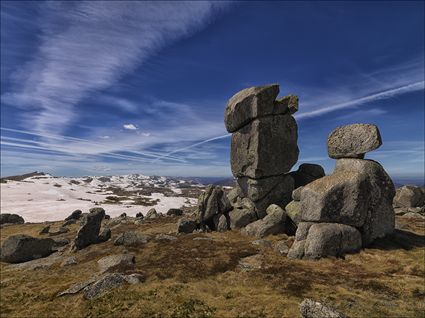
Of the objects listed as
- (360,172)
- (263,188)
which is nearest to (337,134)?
(360,172)

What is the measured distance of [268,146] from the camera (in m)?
48.2

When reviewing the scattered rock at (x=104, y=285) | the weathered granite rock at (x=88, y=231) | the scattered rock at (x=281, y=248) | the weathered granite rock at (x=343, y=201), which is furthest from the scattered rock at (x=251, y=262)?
the weathered granite rock at (x=88, y=231)

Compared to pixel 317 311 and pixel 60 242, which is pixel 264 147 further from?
pixel 60 242

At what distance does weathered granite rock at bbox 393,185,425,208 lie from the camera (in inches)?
2581

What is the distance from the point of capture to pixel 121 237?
148 feet

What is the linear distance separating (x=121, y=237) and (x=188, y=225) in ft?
38.0

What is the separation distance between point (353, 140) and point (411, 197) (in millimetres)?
39605

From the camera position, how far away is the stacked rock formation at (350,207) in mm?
32781

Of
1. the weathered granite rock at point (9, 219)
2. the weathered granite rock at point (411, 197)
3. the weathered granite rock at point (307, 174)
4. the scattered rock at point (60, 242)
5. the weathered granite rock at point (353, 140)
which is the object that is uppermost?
the weathered granite rock at point (353, 140)

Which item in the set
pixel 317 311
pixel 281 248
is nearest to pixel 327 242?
pixel 281 248

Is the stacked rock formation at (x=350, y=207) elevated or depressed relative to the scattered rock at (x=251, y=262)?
elevated

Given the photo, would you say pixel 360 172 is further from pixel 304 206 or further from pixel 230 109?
pixel 230 109

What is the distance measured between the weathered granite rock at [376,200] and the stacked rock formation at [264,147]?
1242 centimetres

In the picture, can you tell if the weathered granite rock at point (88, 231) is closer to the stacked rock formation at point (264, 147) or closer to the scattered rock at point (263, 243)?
the stacked rock formation at point (264, 147)
